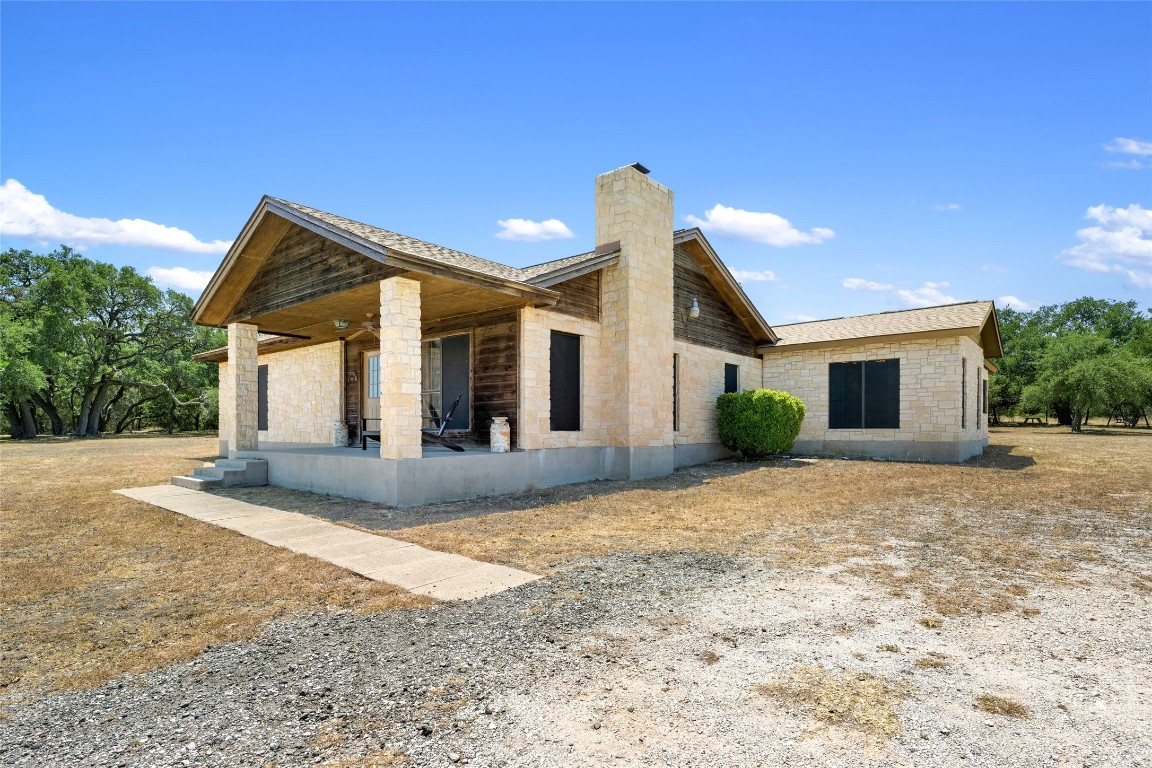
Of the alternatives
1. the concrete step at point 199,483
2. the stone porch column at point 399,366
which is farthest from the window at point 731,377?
the concrete step at point 199,483

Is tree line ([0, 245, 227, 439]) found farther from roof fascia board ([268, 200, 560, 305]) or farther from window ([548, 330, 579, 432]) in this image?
window ([548, 330, 579, 432])

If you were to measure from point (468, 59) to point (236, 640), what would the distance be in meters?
10.3

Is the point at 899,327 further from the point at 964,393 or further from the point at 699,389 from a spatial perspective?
the point at 699,389

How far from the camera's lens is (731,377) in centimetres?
1617

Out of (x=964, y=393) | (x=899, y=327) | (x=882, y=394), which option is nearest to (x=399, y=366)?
(x=882, y=394)

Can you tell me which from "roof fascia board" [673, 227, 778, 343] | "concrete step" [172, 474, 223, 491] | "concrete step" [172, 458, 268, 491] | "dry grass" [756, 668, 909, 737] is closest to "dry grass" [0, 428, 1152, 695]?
"concrete step" [172, 458, 268, 491]

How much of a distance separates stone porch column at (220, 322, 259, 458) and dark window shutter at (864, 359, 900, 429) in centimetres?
1518

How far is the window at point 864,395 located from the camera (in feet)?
49.9

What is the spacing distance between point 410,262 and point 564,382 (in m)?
4.21

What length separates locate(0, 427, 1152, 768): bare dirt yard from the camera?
2.40m

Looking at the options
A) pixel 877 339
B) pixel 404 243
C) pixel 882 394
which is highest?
pixel 404 243

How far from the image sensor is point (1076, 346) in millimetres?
29172

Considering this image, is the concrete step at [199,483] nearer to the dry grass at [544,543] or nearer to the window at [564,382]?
the dry grass at [544,543]

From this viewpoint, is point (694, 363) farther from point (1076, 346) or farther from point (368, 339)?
point (1076, 346)
